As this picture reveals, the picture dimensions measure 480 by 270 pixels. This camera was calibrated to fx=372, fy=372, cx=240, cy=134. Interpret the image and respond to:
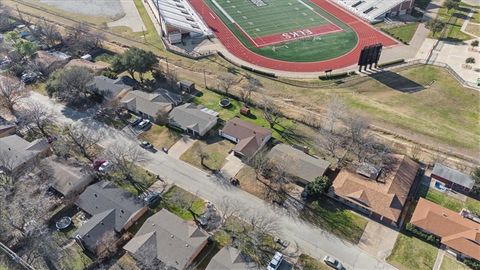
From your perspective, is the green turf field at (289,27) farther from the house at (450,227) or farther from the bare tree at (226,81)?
the house at (450,227)

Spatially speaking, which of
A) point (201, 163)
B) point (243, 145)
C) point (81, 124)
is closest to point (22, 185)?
point (81, 124)

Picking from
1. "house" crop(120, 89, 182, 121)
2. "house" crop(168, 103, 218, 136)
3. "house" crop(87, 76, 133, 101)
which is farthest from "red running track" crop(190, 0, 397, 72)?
"house" crop(87, 76, 133, 101)

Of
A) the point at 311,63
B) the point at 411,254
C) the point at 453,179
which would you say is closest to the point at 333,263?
the point at 411,254

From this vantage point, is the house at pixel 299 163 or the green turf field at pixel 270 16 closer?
the house at pixel 299 163

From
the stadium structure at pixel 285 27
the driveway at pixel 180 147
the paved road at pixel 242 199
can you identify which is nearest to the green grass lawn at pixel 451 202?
the paved road at pixel 242 199

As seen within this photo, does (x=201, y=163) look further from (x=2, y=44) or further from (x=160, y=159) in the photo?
(x=2, y=44)

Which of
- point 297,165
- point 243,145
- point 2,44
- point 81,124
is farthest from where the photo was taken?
point 2,44
